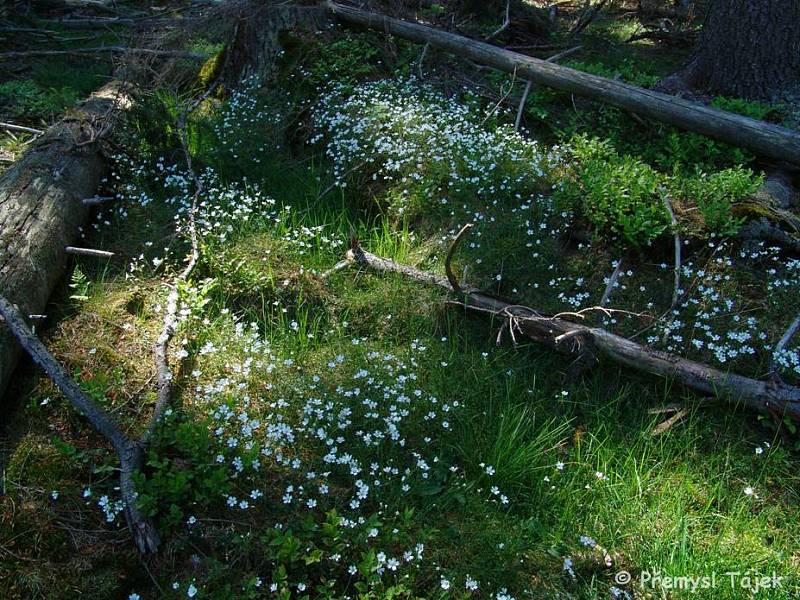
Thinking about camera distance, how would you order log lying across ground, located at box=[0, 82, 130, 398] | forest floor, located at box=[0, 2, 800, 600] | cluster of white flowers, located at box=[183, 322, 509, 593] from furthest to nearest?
log lying across ground, located at box=[0, 82, 130, 398] → cluster of white flowers, located at box=[183, 322, 509, 593] → forest floor, located at box=[0, 2, 800, 600]

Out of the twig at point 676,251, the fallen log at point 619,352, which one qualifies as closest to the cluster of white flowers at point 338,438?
the fallen log at point 619,352

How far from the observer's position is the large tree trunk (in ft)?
20.7

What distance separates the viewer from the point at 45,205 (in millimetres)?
4945

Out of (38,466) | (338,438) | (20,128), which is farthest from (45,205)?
(338,438)

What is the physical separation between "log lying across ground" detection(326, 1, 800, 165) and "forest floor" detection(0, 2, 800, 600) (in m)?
0.21

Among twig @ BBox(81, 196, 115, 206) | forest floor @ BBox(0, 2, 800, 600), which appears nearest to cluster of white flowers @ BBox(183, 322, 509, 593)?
forest floor @ BBox(0, 2, 800, 600)

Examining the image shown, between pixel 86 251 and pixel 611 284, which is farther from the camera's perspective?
A: pixel 86 251

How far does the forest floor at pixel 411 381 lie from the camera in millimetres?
3152

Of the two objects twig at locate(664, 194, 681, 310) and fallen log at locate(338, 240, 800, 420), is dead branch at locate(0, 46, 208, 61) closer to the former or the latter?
fallen log at locate(338, 240, 800, 420)

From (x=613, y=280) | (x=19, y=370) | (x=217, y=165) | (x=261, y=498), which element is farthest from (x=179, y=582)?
(x=217, y=165)

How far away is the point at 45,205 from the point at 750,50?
661 cm

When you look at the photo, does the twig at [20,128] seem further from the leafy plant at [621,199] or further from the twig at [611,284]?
the twig at [611,284]

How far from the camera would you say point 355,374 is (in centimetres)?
405

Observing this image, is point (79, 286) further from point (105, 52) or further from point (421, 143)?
point (105, 52)
